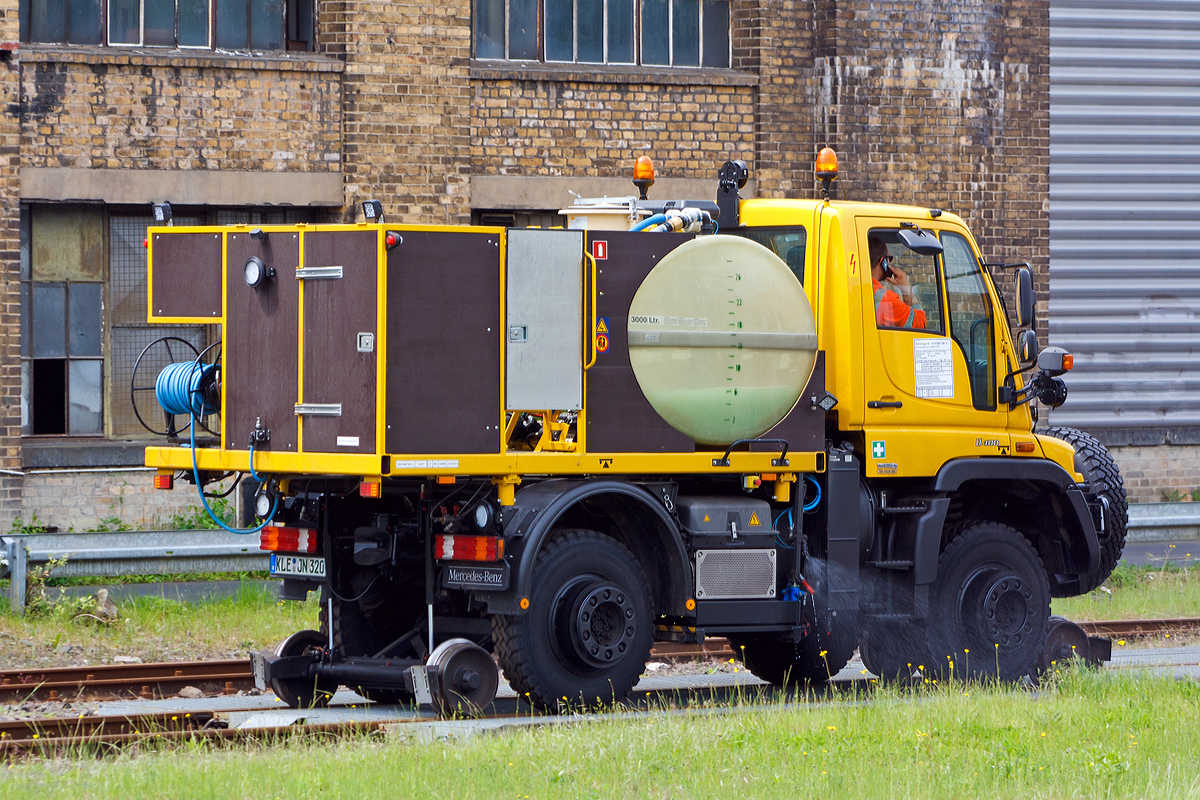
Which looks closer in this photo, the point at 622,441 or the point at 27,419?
the point at 622,441

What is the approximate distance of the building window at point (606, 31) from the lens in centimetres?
1645

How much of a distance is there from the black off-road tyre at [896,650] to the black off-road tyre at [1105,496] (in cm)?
138

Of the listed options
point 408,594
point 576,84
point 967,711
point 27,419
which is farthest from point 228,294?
point 576,84

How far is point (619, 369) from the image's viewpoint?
8.34 metres

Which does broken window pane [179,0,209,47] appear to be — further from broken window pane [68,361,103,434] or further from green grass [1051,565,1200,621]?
green grass [1051,565,1200,621]

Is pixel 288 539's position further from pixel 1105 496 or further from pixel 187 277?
pixel 1105 496

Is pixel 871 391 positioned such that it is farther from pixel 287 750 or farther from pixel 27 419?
pixel 27 419

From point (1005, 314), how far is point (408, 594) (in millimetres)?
4111

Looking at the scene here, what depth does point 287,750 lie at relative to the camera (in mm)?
7215

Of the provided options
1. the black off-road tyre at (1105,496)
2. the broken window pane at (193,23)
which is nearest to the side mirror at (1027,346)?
the black off-road tyre at (1105,496)

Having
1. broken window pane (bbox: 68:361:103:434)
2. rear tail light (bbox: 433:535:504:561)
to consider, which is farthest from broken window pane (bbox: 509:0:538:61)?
rear tail light (bbox: 433:535:504:561)

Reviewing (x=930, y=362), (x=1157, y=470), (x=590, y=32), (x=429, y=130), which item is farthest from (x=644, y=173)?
(x=1157, y=470)

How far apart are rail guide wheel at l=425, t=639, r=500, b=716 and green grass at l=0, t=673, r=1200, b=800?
61 centimetres

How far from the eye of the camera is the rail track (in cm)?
759
